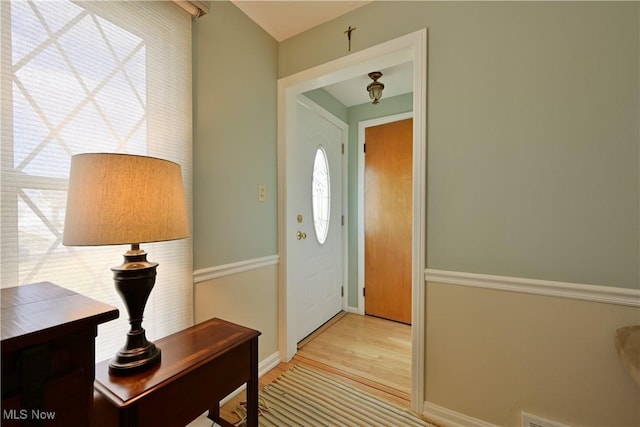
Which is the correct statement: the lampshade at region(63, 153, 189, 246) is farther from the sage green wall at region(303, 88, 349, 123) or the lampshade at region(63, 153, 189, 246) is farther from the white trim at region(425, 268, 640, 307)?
the sage green wall at region(303, 88, 349, 123)

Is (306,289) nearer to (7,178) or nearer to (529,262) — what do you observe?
(529,262)

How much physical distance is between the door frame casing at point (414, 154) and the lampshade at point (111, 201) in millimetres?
1219

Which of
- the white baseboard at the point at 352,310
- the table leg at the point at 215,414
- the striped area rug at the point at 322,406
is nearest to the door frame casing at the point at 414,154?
the striped area rug at the point at 322,406

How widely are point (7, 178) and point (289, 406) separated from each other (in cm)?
167

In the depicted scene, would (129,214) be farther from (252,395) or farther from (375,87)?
(375,87)

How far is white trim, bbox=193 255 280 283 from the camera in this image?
1.51m

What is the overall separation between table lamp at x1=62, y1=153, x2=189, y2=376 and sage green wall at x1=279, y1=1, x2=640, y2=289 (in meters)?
1.28

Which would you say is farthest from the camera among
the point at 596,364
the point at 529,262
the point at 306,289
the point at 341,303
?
the point at 341,303

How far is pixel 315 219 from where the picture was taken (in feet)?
8.43

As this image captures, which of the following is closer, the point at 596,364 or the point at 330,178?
the point at 596,364

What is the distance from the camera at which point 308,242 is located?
8.09 ft

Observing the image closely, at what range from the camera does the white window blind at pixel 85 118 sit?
0.91m

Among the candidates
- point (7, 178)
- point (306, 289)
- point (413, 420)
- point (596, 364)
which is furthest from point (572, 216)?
point (7, 178)

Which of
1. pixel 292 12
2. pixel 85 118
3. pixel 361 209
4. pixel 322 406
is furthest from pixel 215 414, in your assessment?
pixel 292 12
